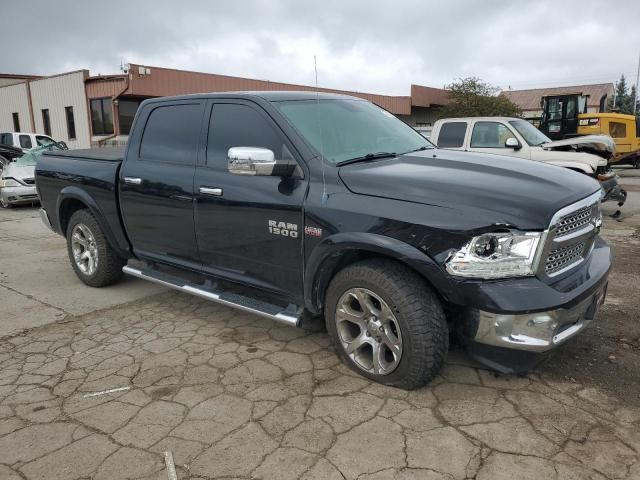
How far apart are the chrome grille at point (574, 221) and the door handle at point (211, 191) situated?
2.30m

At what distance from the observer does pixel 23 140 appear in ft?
63.6

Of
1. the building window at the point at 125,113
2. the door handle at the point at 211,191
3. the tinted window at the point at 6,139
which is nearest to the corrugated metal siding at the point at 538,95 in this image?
the building window at the point at 125,113

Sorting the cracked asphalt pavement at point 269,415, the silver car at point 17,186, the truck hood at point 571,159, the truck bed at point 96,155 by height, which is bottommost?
the cracked asphalt pavement at point 269,415

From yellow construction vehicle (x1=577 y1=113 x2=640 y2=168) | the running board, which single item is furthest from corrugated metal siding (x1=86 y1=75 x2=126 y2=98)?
the running board

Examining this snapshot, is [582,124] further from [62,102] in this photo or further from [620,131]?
[62,102]

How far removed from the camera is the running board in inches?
139

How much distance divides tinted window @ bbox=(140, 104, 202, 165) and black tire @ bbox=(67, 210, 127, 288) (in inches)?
43.3

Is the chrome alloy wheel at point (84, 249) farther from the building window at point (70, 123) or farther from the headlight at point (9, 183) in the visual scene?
the building window at point (70, 123)

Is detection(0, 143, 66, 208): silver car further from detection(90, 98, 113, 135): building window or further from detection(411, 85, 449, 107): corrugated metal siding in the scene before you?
detection(411, 85, 449, 107): corrugated metal siding

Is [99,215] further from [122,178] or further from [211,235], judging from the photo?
[211,235]

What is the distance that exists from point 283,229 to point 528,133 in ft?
25.7

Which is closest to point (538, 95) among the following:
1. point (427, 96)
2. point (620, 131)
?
point (427, 96)

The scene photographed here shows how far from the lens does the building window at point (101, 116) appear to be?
23797 mm

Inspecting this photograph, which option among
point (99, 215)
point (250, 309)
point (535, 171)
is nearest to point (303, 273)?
point (250, 309)
